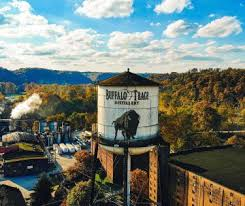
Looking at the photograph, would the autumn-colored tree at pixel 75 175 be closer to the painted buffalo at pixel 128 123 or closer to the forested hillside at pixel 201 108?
the forested hillside at pixel 201 108

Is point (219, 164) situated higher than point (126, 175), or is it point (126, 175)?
point (126, 175)

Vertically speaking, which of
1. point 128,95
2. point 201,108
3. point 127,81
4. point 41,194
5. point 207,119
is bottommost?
point 41,194

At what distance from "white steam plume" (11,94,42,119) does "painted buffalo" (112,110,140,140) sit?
272 feet

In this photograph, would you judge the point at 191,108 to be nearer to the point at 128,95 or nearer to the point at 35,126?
the point at 35,126

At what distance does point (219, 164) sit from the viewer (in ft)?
115

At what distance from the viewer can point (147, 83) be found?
20.5 m

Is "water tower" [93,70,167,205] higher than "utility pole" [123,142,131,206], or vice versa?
"water tower" [93,70,167,205]

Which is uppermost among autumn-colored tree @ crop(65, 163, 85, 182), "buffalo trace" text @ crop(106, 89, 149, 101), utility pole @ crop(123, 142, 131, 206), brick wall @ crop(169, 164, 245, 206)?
"buffalo trace" text @ crop(106, 89, 149, 101)

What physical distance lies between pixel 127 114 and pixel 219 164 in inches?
734

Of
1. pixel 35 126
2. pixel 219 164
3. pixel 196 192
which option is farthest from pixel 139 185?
pixel 35 126

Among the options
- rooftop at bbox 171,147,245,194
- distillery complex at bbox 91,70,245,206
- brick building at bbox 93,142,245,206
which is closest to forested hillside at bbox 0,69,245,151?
distillery complex at bbox 91,70,245,206

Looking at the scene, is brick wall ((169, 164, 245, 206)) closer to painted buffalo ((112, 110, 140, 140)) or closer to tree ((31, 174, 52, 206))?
painted buffalo ((112, 110, 140, 140))

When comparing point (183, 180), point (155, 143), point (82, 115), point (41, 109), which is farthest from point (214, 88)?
point (155, 143)

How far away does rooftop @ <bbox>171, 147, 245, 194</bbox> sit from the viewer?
98.2 feet
